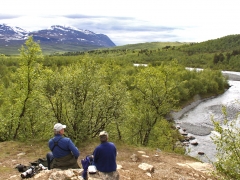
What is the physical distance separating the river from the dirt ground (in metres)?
16.4

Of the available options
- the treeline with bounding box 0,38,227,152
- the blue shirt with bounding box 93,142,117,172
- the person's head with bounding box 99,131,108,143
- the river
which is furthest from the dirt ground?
the river

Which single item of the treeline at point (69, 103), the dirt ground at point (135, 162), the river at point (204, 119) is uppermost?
the treeline at point (69, 103)

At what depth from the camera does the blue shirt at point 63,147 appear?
1299 centimetres

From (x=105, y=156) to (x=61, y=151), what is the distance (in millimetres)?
2641

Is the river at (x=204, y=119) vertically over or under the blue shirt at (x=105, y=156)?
under

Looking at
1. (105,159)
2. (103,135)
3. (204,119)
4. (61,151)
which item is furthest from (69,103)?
(204,119)

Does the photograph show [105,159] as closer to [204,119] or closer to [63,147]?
[63,147]

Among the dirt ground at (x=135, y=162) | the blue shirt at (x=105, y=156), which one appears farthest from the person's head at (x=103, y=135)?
the dirt ground at (x=135, y=162)

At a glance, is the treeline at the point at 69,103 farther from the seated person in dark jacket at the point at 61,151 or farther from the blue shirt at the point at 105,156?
the blue shirt at the point at 105,156

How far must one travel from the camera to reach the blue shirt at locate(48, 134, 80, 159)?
12992mm

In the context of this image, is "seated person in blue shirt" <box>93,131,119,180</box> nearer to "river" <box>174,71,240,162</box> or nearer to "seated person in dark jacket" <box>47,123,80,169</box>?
"seated person in dark jacket" <box>47,123,80,169</box>

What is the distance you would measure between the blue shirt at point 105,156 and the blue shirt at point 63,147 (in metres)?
1.23

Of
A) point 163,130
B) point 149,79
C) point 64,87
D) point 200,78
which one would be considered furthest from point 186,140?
point 200,78

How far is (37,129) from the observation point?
105ft
